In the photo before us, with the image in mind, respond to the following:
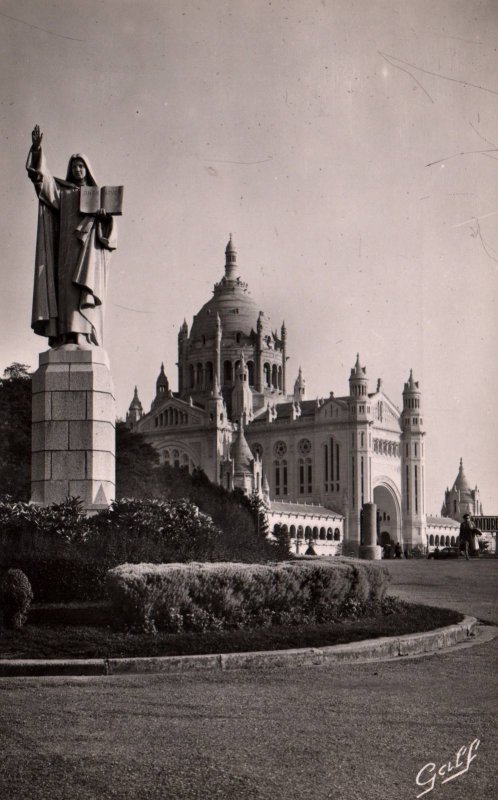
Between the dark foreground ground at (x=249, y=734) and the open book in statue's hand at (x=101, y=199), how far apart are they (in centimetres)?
833

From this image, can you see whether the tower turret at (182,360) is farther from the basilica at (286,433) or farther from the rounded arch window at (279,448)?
the rounded arch window at (279,448)

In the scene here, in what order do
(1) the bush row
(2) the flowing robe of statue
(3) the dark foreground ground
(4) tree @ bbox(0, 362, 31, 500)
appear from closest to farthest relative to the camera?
(3) the dark foreground ground, (1) the bush row, (2) the flowing robe of statue, (4) tree @ bbox(0, 362, 31, 500)

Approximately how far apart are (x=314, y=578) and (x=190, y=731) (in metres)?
Answer: 5.78

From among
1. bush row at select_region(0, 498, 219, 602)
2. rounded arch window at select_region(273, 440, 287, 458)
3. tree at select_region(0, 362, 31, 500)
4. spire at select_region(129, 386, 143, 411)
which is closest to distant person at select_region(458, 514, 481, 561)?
tree at select_region(0, 362, 31, 500)

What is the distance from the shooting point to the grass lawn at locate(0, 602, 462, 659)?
1023 centimetres

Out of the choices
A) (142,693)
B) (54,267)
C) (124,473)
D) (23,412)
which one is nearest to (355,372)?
(124,473)

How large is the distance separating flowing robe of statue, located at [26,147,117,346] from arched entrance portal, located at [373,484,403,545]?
102 meters

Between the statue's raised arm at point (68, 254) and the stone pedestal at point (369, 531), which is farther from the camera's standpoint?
the stone pedestal at point (369, 531)

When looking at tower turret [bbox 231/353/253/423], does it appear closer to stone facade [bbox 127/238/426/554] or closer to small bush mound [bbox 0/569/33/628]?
stone facade [bbox 127/238/426/554]

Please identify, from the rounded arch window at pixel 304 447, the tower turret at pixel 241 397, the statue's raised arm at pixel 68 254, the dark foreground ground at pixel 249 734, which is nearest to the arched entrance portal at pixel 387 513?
the rounded arch window at pixel 304 447

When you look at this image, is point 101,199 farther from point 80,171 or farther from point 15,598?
point 15,598

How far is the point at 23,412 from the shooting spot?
1880 inches

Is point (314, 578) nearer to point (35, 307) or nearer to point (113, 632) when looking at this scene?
point (113, 632)

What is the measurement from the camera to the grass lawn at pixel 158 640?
33.6 feet
